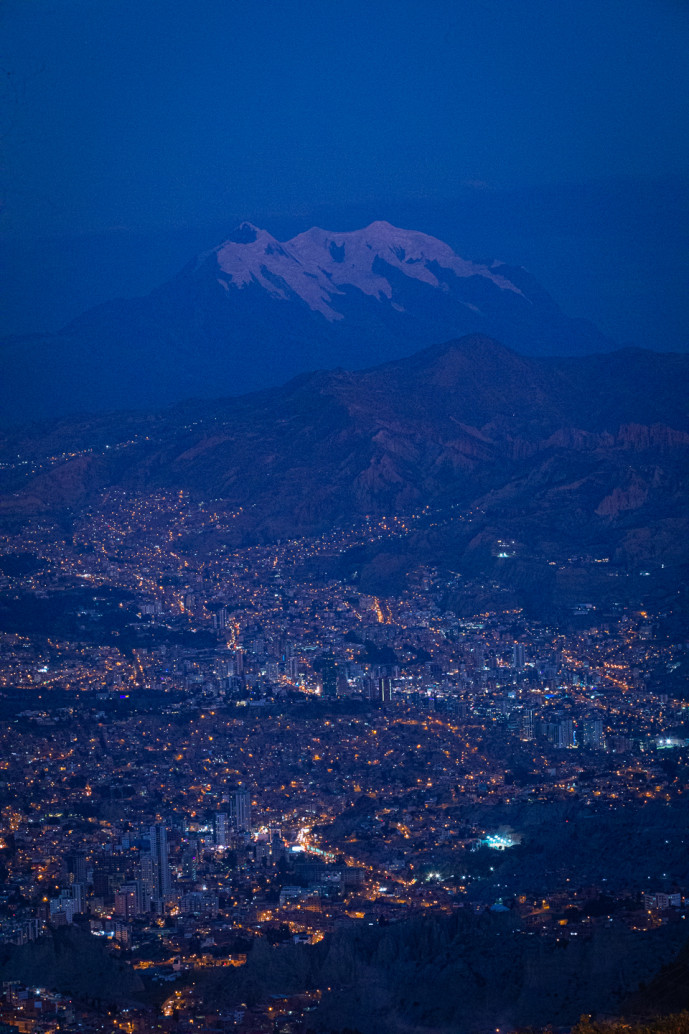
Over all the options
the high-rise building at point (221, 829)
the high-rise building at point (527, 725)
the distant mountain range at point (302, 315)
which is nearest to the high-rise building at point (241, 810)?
the high-rise building at point (221, 829)

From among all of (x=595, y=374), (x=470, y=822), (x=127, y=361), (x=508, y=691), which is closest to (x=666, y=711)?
(x=508, y=691)

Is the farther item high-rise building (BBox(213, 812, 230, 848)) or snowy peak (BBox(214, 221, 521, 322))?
snowy peak (BBox(214, 221, 521, 322))

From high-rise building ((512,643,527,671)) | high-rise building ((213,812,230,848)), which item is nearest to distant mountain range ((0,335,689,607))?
high-rise building ((512,643,527,671))

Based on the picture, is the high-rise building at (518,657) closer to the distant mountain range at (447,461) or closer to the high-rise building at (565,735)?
the distant mountain range at (447,461)

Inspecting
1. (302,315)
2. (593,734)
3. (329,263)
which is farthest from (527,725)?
(329,263)

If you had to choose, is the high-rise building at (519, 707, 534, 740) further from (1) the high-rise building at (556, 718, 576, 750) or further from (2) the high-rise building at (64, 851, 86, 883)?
(2) the high-rise building at (64, 851, 86, 883)

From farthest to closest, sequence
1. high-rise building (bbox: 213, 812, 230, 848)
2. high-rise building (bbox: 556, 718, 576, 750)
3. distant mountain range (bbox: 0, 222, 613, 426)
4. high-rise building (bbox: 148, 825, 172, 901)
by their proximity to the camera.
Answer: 1. distant mountain range (bbox: 0, 222, 613, 426)
2. high-rise building (bbox: 556, 718, 576, 750)
3. high-rise building (bbox: 213, 812, 230, 848)
4. high-rise building (bbox: 148, 825, 172, 901)
